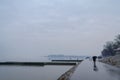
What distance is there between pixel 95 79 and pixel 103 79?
2.17 feet

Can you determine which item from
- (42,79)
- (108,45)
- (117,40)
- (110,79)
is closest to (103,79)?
(110,79)

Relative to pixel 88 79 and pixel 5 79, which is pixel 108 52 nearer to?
pixel 5 79

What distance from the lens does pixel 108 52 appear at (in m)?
115

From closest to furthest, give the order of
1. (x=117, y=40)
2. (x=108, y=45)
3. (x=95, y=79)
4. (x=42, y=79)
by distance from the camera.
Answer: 1. (x=95, y=79)
2. (x=42, y=79)
3. (x=117, y=40)
4. (x=108, y=45)

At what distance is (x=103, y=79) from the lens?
15125 mm

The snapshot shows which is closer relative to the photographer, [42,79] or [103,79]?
[103,79]

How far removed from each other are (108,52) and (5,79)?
88.6m

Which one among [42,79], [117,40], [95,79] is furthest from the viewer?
[117,40]

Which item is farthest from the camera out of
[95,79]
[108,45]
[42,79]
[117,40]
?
[108,45]

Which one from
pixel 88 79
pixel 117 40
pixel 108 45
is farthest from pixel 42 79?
pixel 108 45

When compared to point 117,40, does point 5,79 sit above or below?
below

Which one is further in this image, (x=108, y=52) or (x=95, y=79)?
(x=108, y=52)

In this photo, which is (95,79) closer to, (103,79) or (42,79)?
(103,79)

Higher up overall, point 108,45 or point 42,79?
point 108,45
